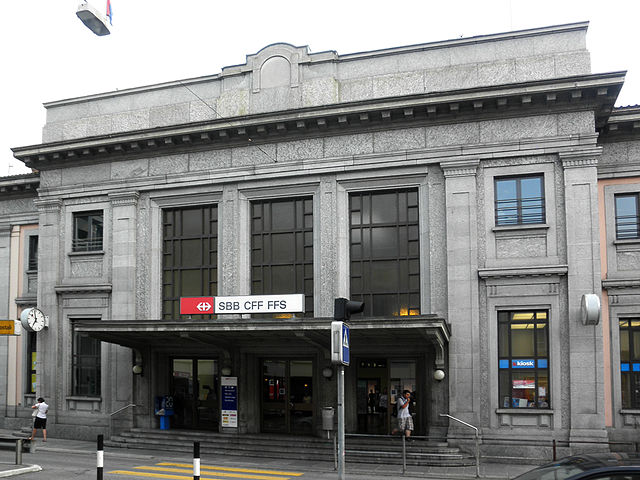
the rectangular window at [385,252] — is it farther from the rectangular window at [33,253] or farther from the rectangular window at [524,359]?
the rectangular window at [33,253]

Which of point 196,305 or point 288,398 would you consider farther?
point 288,398

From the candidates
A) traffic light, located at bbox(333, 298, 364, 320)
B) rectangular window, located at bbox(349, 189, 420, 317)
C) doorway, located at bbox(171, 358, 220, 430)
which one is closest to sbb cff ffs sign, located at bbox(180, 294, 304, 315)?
rectangular window, located at bbox(349, 189, 420, 317)

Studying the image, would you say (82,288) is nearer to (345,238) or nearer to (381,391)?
(345,238)

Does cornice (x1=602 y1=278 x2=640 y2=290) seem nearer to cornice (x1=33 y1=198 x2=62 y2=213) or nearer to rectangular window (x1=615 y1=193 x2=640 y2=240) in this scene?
rectangular window (x1=615 y1=193 x2=640 y2=240)

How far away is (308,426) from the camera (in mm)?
24188

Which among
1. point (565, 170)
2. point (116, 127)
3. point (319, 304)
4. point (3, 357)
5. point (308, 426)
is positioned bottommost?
point (308, 426)

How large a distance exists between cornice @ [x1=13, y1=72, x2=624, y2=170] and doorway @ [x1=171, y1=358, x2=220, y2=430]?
7.72 m

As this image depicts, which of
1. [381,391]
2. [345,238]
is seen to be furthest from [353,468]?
[345,238]

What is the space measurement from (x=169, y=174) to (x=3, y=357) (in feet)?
37.4

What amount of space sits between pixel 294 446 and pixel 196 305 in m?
5.48

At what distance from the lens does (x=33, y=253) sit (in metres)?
30.7

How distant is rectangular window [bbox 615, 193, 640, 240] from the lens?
23.0m

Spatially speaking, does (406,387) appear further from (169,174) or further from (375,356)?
(169,174)

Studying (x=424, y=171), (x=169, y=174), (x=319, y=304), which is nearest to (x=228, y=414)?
(x=319, y=304)
